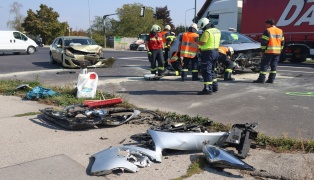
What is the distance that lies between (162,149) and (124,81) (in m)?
6.58

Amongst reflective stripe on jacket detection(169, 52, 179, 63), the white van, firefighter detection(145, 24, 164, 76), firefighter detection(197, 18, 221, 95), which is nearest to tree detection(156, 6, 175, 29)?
the white van

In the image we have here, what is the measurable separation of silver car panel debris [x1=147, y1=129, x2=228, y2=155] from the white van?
79.5 ft

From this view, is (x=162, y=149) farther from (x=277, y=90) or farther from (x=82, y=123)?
(x=277, y=90)

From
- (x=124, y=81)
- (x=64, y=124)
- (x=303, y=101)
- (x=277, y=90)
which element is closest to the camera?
(x=64, y=124)

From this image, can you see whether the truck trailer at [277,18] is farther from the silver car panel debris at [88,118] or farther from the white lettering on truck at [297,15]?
the silver car panel debris at [88,118]

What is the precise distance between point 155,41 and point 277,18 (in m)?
9.27

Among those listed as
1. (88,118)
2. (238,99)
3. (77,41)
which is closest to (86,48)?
(77,41)

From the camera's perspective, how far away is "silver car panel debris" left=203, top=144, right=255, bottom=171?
352cm

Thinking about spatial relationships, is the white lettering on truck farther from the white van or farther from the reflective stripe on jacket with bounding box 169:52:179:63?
the white van

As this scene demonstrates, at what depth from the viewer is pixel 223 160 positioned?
3.60 m

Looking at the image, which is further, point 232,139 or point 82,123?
point 82,123

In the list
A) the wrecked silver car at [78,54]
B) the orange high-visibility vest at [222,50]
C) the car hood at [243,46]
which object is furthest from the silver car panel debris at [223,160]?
the wrecked silver car at [78,54]

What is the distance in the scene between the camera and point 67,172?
3631mm

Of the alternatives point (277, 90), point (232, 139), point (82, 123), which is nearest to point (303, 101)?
point (277, 90)
